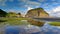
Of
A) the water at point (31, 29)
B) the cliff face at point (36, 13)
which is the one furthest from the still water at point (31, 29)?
the cliff face at point (36, 13)

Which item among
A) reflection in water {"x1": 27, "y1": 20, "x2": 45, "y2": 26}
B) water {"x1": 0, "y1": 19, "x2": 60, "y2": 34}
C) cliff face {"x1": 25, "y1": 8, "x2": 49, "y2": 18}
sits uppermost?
cliff face {"x1": 25, "y1": 8, "x2": 49, "y2": 18}

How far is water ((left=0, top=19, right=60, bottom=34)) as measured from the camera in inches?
75.7

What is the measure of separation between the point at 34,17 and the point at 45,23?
224mm

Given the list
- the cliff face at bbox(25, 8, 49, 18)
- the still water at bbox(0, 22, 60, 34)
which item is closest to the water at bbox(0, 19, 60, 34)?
the still water at bbox(0, 22, 60, 34)

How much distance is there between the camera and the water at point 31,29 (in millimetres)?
1922

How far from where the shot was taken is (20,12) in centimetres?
201

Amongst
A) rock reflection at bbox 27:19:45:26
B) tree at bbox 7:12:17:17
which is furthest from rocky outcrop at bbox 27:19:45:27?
tree at bbox 7:12:17:17

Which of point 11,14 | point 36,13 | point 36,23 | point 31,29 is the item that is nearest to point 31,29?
point 31,29

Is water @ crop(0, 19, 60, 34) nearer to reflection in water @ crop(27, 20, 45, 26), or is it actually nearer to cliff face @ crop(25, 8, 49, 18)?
reflection in water @ crop(27, 20, 45, 26)

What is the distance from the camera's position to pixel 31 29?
76.8 inches

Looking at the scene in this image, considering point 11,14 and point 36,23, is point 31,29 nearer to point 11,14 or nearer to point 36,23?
point 36,23

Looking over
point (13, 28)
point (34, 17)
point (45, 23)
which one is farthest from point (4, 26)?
point (45, 23)

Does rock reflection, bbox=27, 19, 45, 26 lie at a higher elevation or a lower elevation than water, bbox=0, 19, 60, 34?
higher

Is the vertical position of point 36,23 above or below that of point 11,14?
below
